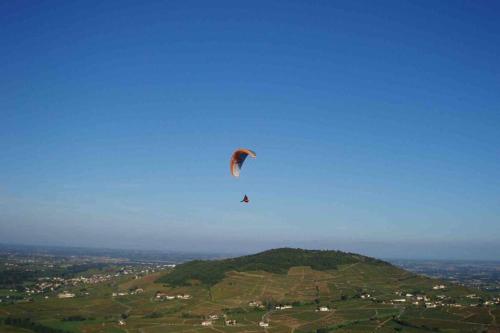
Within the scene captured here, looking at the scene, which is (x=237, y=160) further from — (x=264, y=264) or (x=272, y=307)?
(x=264, y=264)

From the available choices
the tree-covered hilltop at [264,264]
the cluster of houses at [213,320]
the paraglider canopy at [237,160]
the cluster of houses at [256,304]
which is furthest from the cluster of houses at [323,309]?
the paraglider canopy at [237,160]

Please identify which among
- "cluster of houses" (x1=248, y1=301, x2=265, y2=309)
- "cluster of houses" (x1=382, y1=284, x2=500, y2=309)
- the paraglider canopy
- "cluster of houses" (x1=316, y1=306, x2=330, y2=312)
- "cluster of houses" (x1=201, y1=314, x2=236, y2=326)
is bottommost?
"cluster of houses" (x1=201, y1=314, x2=236, y2=326)

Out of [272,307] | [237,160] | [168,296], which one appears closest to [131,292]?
[168,296]

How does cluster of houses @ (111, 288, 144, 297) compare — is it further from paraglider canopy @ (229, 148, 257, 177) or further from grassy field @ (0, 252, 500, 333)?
paraglider canopy @ (229, 148, 257, 177)

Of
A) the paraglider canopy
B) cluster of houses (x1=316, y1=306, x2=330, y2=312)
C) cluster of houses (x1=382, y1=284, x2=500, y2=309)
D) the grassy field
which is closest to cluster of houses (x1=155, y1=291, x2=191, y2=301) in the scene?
the grassy field

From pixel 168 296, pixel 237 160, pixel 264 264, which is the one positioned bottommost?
pixel 168 296

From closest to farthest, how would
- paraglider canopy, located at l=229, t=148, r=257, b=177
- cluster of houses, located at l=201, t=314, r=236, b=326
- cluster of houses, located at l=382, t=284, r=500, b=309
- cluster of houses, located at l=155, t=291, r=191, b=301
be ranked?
paraglider canopy, located at l=229, t=148, r=257, b=177
cluster of houses, located at l=201, t=314, r=236, b=326
cluster of houses, located at l=382, t=284, r=500, b=309
cluster of houses, located at l=155, t=291, r=191, b=301

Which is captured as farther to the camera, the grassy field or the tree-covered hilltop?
the tree-covered hilltop
